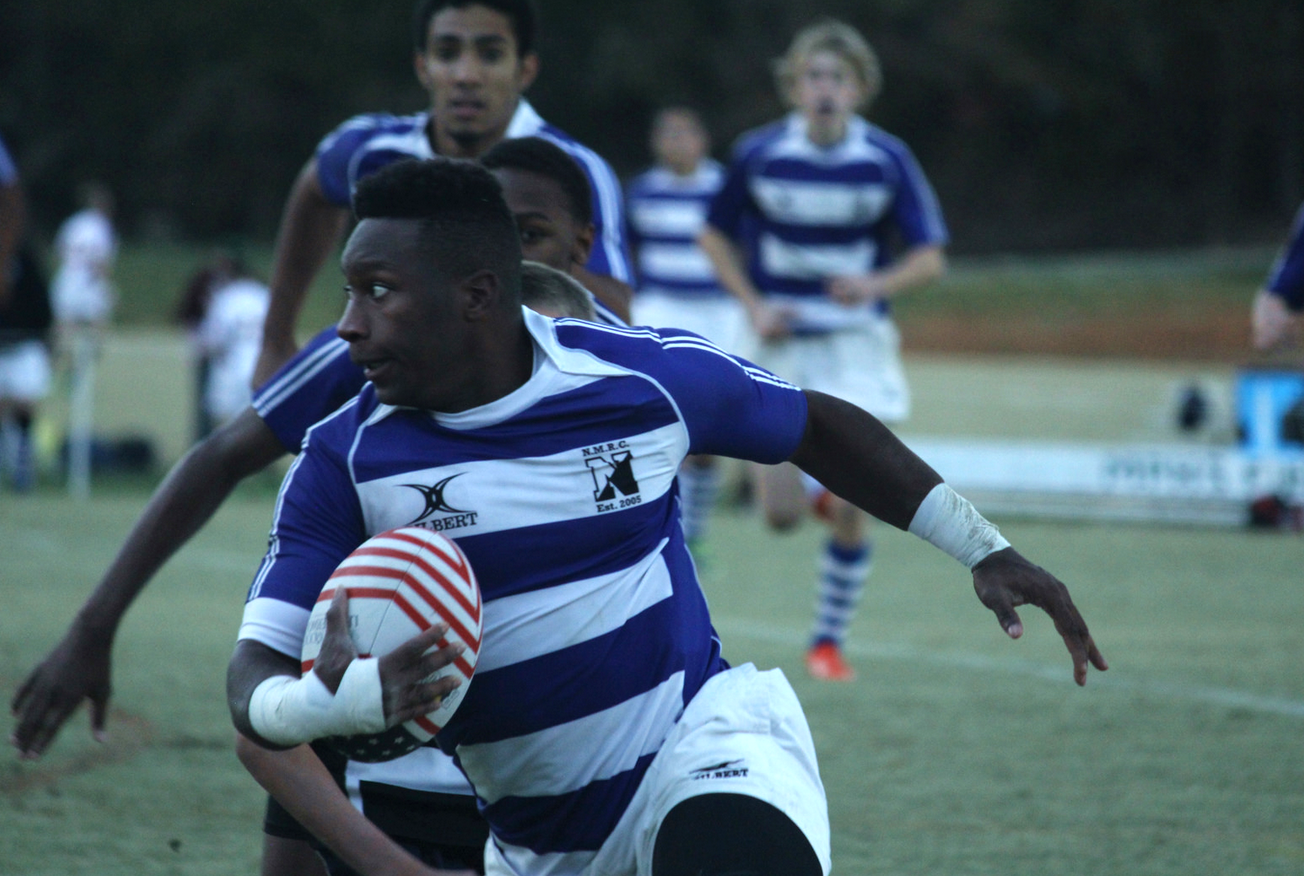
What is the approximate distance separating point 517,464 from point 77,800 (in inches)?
106

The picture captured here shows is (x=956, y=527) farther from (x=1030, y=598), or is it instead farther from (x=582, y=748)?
(x=582, y=748)

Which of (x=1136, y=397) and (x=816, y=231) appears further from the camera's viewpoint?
(x=1136, y=397)

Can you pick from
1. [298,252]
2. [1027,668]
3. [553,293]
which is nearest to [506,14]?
[298,252]

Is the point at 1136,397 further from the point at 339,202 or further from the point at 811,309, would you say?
the point at 339,202

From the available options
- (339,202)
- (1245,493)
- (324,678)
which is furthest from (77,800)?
(1245,493)

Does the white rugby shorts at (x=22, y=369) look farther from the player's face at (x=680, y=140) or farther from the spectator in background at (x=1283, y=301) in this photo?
the spectator in background at (x=1283, y=301)

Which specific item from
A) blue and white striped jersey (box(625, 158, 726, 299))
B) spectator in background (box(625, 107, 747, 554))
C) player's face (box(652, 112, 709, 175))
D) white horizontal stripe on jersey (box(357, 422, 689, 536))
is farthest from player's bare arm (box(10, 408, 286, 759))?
player's face (box(652, 112, 709, 175))

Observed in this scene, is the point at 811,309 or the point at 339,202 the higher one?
the point at 339,202

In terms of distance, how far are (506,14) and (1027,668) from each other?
3.79m

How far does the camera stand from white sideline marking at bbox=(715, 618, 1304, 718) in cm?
641

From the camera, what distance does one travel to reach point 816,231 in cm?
754

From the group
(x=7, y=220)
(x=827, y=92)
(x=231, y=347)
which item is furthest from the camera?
(x=231, y=347)

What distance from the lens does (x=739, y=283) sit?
25.1 ft

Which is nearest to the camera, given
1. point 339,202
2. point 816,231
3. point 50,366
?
point 339,202
